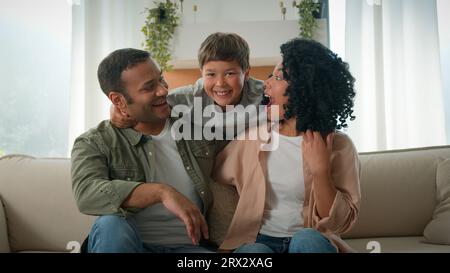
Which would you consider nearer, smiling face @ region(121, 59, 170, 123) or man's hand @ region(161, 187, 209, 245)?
man's hand @ region(161, 187, 209, 245)

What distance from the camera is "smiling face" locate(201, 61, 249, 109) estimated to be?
1026 mm

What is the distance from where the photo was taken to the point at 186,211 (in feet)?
3.03

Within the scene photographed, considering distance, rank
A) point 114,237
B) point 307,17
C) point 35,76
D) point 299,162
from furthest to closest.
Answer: point 35,76
point 307,17
point 299,162
point 114,237

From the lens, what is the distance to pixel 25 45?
1.38 metres

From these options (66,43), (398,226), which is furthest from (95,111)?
(398,226)

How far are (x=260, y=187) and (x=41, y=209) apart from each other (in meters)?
0.64

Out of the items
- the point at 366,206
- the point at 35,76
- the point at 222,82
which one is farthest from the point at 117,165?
the point at 366,206

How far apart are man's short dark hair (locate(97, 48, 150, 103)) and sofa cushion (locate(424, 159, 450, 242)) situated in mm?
811

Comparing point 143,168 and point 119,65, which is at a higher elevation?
point 119,65

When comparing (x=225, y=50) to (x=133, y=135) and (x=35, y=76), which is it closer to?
(x=133, y=135)

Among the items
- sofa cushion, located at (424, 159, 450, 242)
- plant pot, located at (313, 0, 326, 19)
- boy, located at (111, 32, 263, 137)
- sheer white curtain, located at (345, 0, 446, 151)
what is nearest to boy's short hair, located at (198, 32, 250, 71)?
boy, located at (111, 32, 263, 137)

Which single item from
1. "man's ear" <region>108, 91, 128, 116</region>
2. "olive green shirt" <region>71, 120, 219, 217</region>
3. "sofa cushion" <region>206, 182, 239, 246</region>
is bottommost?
"sofa cushion" <region>206, 182, 239, 246</region>

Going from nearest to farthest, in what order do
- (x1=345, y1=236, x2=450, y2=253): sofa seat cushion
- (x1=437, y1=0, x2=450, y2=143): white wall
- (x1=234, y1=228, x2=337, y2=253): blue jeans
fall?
(x1=234, y1=228, x2=337, y2=253): blue jeans, (x1=345, y1=236, x2=450, y2=253): sofa seat cushion, (x1=437, y1=0, x2=450, y2=143): white wall

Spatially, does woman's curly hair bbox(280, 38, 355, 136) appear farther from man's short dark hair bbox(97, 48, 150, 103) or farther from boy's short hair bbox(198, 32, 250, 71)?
man's short dark hair bbox(97, 48, 150, 103)
